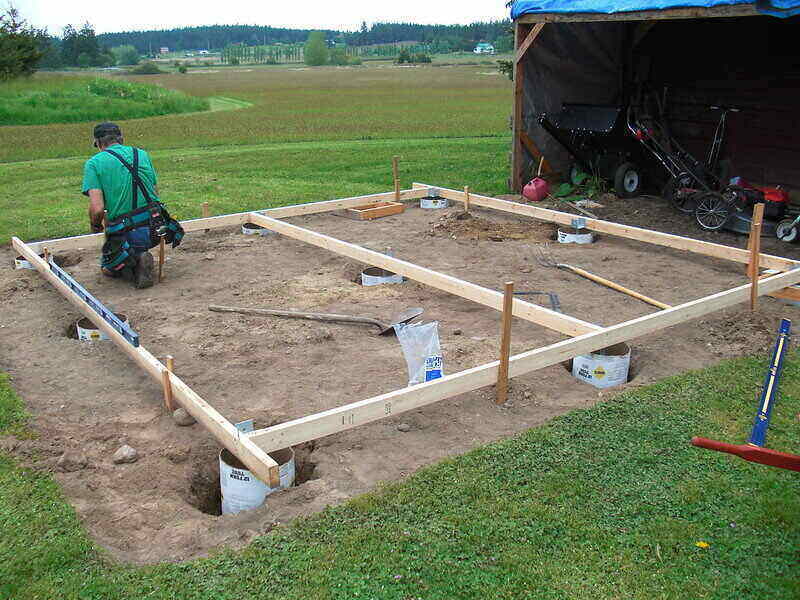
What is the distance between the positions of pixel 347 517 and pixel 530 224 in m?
6.90

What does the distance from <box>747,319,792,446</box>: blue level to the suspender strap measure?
565 cm

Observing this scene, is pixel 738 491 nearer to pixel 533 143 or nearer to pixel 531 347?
pixel 531 347

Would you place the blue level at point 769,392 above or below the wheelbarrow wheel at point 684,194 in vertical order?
below

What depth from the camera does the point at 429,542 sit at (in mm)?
3271

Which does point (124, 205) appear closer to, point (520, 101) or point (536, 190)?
point (536, 190)

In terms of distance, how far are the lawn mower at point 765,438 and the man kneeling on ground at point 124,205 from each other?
548 cm

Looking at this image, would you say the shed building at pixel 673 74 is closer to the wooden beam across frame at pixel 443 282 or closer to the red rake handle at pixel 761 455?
the wooden beam across frame at pixel 443 282

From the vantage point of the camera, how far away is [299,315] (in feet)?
20.5

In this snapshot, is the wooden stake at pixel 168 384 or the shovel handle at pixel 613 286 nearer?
the wooden stake at pixel 168 384

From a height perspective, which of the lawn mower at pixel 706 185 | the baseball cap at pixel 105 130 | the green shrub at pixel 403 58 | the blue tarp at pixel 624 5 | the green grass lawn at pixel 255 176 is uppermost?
the green shrub at pixel 403 58

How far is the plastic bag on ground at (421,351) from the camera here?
14.7 ft

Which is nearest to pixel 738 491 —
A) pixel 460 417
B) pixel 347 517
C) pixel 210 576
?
pixel 460 417

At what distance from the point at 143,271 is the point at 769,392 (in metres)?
5.53

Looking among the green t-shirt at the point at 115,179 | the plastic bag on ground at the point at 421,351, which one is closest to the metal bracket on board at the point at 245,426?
the plastic bag on ground at the point at 421,351
